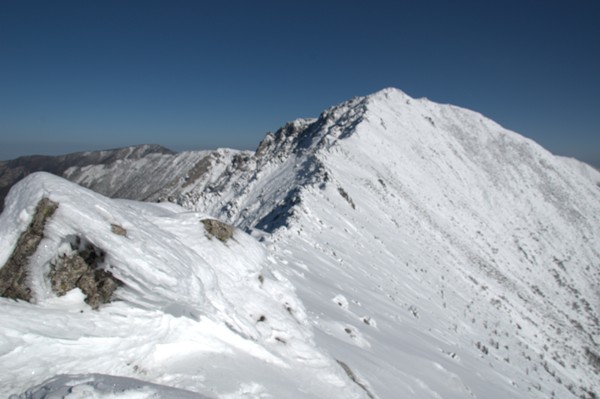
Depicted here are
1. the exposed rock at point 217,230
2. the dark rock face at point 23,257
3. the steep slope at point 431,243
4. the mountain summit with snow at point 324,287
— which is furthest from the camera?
the steep slope at point 431,243

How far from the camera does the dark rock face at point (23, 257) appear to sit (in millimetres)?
4859

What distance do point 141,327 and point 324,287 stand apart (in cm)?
864

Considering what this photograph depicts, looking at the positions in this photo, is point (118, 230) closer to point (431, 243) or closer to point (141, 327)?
point (141, 327)

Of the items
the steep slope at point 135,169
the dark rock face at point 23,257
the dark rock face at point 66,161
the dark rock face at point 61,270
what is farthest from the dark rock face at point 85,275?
the dark rock face at point 66,161

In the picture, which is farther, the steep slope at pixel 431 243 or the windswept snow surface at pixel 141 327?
the steep slope at pixel 431 243

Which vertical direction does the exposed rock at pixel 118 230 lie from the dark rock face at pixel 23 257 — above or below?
above

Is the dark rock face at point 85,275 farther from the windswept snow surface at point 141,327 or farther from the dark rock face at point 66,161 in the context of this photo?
the dark rock face at point 66,161

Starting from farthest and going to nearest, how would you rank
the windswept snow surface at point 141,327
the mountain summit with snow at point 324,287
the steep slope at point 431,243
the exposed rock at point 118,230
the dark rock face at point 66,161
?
1. the dark rock face at point 66,161
2. the steep slope at point 431,243
3. the exposed rock at point 118,230
4. the mountain summit with snow at point 324,287
5. the windswept snow surface at point 141,327

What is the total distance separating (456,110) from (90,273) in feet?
245

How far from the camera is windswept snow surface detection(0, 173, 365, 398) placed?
4355 millimetres

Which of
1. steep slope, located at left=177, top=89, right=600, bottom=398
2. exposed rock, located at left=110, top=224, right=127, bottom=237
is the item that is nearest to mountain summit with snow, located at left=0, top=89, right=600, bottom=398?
exposed rock, located at left=110, top=224, right=127, bottom=237

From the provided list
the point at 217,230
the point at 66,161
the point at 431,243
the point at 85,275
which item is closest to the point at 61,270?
the point at 85,275

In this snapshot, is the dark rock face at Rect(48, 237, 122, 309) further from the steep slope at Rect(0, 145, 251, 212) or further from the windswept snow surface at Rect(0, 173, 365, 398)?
the steep slope at Rect(0, 145, 251, 212)

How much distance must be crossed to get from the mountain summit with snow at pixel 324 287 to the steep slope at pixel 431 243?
0.16 m
